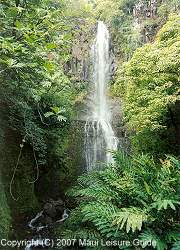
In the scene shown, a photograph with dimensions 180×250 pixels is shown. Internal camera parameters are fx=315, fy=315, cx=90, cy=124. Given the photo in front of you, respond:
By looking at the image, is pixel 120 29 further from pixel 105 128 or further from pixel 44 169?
pixel 44 169

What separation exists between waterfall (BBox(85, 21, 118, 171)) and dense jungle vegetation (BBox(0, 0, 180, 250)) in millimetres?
630

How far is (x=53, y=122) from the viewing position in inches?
287

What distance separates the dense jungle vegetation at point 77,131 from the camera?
369 cm

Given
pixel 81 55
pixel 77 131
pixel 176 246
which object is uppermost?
pixel 81 55

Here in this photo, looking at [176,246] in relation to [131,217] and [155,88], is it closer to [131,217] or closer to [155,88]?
[131,217]

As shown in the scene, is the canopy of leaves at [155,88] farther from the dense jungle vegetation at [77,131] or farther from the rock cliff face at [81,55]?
the rock cliff face at [81,55]

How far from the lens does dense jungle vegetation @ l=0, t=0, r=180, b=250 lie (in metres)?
3.69

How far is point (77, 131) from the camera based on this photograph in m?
10.5

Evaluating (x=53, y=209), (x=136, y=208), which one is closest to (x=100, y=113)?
(x=53, y=209)

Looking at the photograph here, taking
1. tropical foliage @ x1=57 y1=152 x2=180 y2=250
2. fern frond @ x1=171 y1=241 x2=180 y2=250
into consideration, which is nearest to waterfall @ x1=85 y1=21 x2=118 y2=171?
tropical foliage @ x1=57 y1=152 x2=180 y2=250

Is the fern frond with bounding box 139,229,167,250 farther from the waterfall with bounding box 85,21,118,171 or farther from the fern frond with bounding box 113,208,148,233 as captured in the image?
the waterfall with bounding box 85,21,118,171

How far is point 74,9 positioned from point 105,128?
7101mm

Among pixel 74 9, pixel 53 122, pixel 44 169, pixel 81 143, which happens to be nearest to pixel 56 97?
pixel 53 122

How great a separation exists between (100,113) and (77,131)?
2.77m
